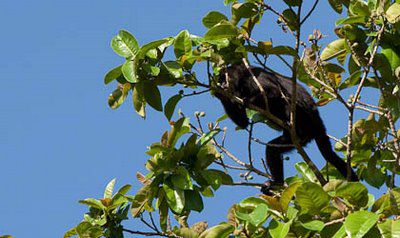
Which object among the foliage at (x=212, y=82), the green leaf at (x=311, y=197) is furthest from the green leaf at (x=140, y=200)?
the green leaf at (x=311, y=197)

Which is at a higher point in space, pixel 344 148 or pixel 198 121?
pixel 198 121

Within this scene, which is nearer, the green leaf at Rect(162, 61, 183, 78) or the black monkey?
the green leaf at Rect(162, 61, 183, 78)

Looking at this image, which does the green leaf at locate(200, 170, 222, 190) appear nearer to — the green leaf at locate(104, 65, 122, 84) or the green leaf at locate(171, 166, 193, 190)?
the green leaf at locate(171, 166, 193, 190)

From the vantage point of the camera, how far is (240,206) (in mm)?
4023

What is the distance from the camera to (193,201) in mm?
4344

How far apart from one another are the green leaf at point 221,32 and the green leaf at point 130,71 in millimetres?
430

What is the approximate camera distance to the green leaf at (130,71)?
431 centimetres

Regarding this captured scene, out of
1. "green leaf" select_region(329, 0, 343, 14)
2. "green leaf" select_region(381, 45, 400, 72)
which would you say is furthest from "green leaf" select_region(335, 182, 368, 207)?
"green leaf" select_region(329, 0, 343, 14)

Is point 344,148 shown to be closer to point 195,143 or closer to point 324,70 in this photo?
point 324,70

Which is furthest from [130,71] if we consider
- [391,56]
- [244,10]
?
[391,56]

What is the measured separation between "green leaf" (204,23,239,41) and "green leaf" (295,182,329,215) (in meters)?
1.09

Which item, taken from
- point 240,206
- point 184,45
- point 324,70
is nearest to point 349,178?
point 324,70

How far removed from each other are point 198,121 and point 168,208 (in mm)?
684

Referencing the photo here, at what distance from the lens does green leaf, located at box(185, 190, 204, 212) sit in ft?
14.2
